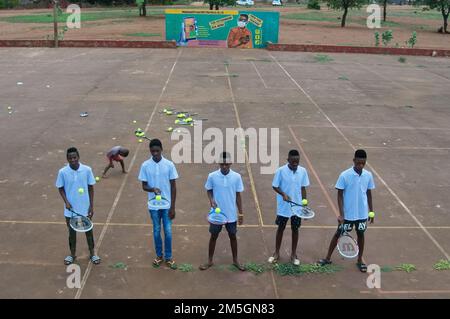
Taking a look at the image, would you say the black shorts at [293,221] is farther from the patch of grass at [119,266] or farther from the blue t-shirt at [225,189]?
the patch of grass at [119,266]

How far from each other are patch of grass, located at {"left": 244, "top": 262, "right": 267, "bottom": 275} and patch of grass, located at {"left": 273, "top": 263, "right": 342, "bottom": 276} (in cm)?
17

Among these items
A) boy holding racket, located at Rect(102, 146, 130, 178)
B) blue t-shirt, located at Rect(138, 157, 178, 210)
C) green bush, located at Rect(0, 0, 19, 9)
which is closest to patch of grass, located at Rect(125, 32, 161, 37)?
boy holding racket, located at Rect(102, 146, 130, 178)

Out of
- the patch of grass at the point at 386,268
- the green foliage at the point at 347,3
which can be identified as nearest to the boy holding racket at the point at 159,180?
the patch of grass at the point at 386,268

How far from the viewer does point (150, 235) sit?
7969mm

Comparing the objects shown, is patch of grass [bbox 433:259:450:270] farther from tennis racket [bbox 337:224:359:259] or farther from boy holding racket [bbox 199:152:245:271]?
boy holding racket [bbox 199:152:245:271]

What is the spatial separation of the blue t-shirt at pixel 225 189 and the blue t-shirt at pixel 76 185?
179cm

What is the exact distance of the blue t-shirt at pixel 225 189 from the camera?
655 centimetres

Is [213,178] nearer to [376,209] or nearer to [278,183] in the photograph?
[278,183]

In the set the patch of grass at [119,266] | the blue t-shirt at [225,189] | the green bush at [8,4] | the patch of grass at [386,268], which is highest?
the green bush at [8,4]

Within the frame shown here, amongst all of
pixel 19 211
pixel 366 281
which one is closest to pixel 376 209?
pixel 366 281

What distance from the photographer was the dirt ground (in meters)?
39.7

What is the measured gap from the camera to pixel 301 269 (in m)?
7.03

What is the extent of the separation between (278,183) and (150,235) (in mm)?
2581
